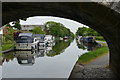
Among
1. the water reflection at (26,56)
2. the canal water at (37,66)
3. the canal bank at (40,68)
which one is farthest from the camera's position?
the water reflection at (26,56)

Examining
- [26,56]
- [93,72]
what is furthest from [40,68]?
[26,56]

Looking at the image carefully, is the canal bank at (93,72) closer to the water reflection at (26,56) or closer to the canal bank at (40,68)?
the canal bank at (40,68)

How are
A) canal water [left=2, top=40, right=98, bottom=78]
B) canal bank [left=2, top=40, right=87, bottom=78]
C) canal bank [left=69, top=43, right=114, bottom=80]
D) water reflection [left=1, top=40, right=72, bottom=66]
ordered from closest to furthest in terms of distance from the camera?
1. canal bank [left=69, top=43, right=114, bottom=80]
2. canal bank [left=2, top=40, right=87, bottom=78]
3. canal water [left=2, top=40, right=98, bottom=78]
4. water reflection [left=1, top=40, right=72, bottom=66]

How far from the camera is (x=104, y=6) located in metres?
3.38

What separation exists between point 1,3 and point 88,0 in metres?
2.15

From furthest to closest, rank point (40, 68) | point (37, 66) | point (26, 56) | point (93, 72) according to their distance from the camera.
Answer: point (26, 56) < point (37, 66) < point (40, 68) < point (93, 72)

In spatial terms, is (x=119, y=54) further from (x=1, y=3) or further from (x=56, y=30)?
(x=56, y=30)

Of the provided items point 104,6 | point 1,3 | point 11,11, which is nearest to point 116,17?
point 104,6

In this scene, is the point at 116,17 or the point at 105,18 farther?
the point at 105,18

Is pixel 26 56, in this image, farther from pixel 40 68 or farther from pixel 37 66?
pixel 40 68

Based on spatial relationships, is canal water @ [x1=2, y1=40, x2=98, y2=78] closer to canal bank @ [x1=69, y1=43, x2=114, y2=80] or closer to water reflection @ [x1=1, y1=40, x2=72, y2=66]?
water reflection @ [x1=1, y1=40, x2=72, y2=66]

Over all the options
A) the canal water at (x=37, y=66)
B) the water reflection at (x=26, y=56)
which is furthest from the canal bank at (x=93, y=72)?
the water reflection at (x=26, y=56)

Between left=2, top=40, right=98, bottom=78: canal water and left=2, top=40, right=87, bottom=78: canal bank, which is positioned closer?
left=2, top=40, right=87, bottom=78: canal bank

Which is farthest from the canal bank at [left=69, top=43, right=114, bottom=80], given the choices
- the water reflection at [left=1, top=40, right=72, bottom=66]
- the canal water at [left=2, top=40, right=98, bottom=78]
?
the water reflection at [left=1, top=40, right=72, bottom=66]
